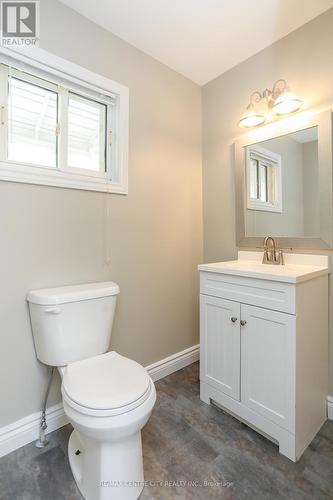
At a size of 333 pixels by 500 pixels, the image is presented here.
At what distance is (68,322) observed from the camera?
4.31 ft

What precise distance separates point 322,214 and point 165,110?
134cm

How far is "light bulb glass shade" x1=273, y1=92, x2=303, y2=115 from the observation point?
1.58m

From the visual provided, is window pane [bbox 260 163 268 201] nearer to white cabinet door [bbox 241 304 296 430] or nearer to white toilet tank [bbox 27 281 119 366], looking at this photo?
white cabinet door [bbox 241 304 296 430]

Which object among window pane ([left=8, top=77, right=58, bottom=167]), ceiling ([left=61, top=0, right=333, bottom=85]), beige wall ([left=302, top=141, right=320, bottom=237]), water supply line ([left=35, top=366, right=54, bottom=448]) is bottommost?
water supply line ([left=35, top=366, right=54, bottom=448])

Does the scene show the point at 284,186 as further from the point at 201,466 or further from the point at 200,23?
the point at 201,466

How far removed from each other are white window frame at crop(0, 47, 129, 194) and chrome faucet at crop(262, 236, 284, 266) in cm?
104

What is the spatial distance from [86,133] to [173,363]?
1.80 metres

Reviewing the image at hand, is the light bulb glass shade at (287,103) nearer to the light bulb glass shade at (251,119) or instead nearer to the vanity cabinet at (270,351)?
the light bulb glass shade at (251,119)

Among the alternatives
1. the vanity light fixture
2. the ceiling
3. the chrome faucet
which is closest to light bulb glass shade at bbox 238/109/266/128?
the vanity light fixture

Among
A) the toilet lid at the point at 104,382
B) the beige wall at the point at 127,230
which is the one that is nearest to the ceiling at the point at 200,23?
the beige wall at the point at 127,230

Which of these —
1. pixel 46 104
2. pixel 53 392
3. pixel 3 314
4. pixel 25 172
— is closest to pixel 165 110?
pixel 46 104

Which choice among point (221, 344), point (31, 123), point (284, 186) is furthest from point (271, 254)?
point (31, 123)

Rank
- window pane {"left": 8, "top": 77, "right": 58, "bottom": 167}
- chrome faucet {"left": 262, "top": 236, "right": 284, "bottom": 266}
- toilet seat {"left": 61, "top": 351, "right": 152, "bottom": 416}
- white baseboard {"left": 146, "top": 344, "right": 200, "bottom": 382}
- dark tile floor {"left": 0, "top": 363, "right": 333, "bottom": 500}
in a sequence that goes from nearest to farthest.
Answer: toilet seat {"left": 61, "top": 351, "right": 152, "bottom": 416} < dark tile floor {"left": 0, "top": 363, "right": 333, "bottom": 500} < window pane {"left": 8, "top": 77, "right": 58, "bottom": 167} < chrome faucet {"left": 262, "top": 236, "right": 284, "bottom": 266} < white baseboard {"left": 146, "top": 344, "right": 200, "bottom": 382}

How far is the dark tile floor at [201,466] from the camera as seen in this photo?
110 centimetres
